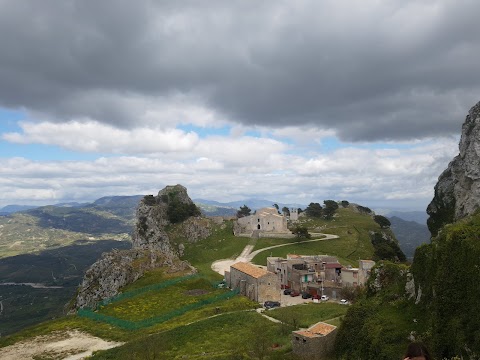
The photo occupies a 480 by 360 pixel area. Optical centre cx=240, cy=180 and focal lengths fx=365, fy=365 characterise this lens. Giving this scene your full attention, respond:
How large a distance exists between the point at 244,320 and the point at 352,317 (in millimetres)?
21664

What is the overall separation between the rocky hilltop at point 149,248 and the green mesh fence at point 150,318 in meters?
6.62

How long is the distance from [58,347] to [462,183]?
98.3 meters

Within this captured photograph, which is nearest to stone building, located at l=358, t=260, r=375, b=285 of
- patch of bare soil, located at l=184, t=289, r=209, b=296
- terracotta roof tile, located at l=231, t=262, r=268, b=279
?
terracotta roof tile, located at l=231, t=262, r=268, b=279

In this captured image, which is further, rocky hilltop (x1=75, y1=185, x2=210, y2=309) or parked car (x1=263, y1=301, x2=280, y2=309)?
rocky hilltop (x1=75, y1=185, x2=210, y2=309)

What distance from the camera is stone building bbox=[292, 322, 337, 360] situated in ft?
127

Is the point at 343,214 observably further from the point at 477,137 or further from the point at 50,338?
the point at 50,338

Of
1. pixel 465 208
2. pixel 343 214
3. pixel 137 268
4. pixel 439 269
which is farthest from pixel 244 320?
pixel 343 214

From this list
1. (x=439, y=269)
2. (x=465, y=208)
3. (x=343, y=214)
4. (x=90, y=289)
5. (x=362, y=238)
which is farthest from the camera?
(x=343, y=214)

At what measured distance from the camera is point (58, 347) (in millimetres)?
50188

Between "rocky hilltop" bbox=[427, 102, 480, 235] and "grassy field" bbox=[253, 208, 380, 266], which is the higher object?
"rocky hilltop" bbox=[427, 102, 480, 235]

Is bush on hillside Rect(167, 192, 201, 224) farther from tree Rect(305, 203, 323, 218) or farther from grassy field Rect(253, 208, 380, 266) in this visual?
tree Rect(305, 203, 323, 218)

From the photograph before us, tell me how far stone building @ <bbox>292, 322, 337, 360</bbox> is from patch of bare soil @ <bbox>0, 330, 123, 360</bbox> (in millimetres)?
25196

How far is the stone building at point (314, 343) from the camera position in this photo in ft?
127

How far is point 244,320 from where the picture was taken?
183 feet
